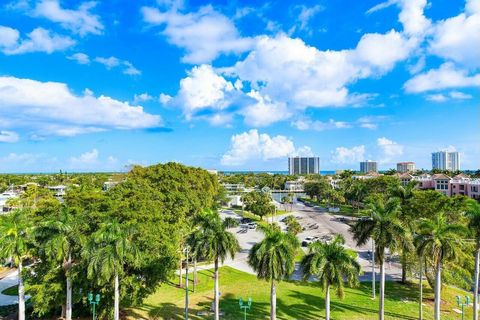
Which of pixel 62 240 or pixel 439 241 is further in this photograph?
pixel 62 240

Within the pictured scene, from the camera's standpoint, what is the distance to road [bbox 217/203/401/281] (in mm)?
45938

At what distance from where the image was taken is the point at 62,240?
1144 inches

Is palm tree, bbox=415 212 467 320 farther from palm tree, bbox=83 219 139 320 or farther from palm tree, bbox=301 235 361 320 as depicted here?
palm tree, bbox=83 219 139 320

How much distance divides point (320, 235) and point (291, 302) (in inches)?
1433

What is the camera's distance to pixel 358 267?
26812 millimetres

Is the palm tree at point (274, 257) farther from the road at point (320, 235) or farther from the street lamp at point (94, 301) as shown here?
the street lamp at point (94, 301)

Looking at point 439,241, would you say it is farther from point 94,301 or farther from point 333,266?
point 94,301

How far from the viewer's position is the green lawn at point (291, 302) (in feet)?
107

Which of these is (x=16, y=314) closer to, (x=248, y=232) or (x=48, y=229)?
(x=48, y=229)

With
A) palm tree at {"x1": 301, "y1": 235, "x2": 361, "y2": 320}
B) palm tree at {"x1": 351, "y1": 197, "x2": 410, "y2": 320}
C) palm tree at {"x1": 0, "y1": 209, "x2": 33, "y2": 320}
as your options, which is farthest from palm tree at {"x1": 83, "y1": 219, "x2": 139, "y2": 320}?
palm tree at {"x1": 351, "y1": 197, "x2": 410, "y2": 320}

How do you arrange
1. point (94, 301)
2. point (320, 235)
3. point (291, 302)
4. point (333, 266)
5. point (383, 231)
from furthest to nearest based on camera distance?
point (320, 235) < point (291, 302) < point (94, 301) < point (383, 231) < point (333, 266)

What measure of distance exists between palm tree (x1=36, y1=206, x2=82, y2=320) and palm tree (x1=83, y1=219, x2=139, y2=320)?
2680 mm

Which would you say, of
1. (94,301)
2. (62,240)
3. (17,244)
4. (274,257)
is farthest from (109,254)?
(274,257)

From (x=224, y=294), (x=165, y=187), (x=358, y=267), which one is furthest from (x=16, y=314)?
(x=358, y=267)
